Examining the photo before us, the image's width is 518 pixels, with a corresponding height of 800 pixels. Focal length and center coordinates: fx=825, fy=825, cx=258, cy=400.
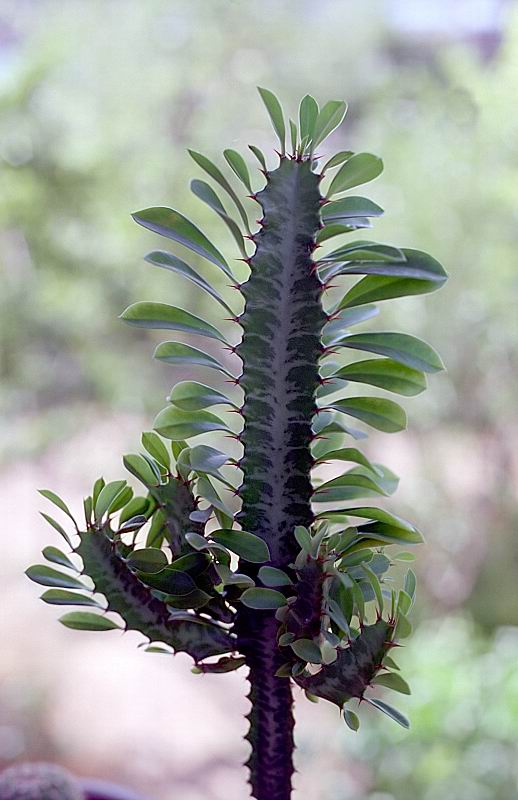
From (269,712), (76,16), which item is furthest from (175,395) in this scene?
(76,16)

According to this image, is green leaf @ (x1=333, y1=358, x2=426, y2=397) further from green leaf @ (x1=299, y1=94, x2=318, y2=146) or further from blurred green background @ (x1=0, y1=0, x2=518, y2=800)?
blurred green background @ (x1=0, y1=0, x2=518, y2=800)

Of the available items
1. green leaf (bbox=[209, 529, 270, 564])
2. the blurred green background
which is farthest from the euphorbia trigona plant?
the blurred green background

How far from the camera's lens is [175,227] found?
20.1 inches

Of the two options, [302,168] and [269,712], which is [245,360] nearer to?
[302,168]

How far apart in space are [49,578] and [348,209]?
→ 0.30 metres

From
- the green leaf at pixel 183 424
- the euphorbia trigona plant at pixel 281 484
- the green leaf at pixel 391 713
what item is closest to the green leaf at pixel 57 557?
the euphorbia trigona plant at pixel 281 484

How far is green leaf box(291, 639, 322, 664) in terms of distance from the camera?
1.55 feet

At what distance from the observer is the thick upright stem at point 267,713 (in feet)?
1.72

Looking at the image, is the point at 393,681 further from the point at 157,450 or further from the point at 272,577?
the point at 157,450

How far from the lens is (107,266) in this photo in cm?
182

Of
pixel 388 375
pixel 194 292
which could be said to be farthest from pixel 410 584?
pixel 194 292

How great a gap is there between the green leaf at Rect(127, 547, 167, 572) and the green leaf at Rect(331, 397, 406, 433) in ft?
0.47

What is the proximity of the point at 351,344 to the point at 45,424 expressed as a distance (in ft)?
5.02

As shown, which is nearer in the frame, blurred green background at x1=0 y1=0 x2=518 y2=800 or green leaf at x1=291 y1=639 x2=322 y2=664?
green leaf at x1=291 y1=639 x2=322 y2=664
